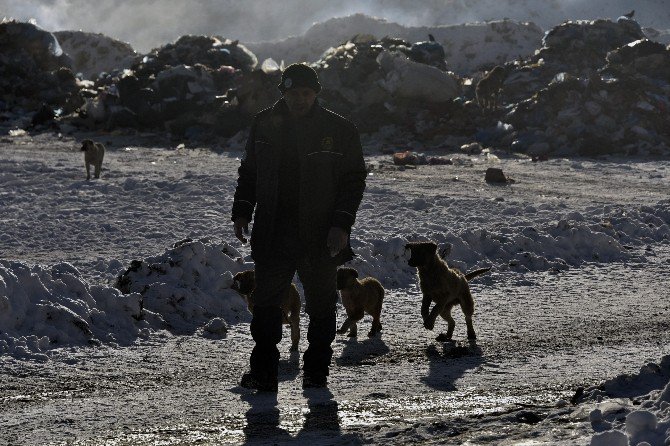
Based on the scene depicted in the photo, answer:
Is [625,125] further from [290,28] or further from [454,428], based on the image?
[290,28]

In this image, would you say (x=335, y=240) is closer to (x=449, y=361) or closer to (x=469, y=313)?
(x=449, y=361)

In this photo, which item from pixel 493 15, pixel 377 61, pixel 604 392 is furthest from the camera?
pixel 493 15

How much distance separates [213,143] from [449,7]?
107ft

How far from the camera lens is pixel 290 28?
52.7m

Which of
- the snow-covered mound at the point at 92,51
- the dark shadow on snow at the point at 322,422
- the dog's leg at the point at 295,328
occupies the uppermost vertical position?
the snow-covered mound at the point at 92,51

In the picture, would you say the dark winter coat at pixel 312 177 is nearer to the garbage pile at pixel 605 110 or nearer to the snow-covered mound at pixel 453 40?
the garbage pile at pixel 605 110

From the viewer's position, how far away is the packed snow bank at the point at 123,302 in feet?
21.2

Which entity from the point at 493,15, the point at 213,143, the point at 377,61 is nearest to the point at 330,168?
the point at 213,143

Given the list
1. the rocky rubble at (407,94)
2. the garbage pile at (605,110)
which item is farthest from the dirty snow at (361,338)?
the rocky rubble at (407,94)

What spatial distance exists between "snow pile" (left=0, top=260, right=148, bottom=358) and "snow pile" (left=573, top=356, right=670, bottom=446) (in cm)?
330

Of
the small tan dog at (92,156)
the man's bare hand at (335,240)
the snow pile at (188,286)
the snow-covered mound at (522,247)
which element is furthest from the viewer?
the small tan dog at (92,156)

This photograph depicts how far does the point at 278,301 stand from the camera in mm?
A: 5266

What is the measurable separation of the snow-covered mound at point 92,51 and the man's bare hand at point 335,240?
30833mm

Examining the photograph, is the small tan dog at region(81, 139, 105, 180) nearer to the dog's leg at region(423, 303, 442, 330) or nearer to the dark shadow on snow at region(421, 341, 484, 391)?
the dog's leg at region(423, 303, 442, 330)
